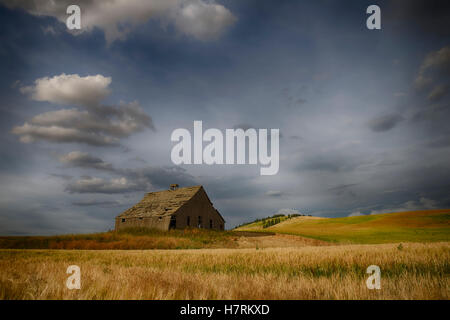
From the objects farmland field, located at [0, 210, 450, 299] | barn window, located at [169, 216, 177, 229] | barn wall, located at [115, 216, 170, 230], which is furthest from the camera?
barn wall, located at [115, 216, 170, 230]

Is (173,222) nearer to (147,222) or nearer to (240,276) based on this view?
(147,222)

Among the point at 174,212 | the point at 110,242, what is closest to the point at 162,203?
the point at 174,212

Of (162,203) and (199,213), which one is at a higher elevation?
(162,203)

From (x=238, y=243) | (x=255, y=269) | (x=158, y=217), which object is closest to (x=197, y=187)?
(x=158, y=217)

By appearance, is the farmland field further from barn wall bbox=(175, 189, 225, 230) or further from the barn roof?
the barn roof

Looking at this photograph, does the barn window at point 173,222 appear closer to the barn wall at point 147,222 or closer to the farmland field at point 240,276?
the barn wall at point 147,222

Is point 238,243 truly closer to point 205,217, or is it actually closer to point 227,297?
point 205,217

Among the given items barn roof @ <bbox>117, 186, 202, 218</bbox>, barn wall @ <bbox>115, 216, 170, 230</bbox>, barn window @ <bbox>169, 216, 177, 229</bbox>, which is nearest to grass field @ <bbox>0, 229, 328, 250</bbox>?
barn window @ <bbox>169, 216, 177, 229</bbox>

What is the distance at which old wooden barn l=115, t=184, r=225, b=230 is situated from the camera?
4888 cm

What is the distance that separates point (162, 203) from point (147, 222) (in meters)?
4.84

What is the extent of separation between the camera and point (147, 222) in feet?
167

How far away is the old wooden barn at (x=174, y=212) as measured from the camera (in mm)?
48881

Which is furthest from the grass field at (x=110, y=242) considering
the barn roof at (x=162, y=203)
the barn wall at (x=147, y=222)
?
the barn roof at (x=162, y=203)
